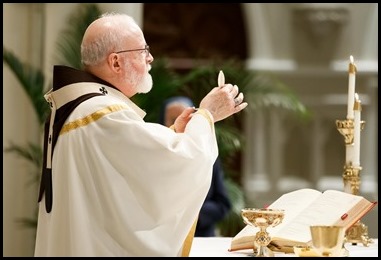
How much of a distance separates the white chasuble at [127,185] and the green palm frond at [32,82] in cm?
408

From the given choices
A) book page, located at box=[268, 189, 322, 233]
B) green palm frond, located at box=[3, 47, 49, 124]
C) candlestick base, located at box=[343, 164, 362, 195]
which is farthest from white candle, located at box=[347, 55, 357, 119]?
green palm frond, located at box=[3, 47, 49, 124]

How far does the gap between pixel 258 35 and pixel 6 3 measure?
3301 millimetres

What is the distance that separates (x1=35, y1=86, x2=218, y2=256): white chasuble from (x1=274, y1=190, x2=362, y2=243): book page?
0.51 meters

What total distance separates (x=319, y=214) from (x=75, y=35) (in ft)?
14.5

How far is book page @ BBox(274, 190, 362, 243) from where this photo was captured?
4516mm

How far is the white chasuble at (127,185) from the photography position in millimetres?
4230

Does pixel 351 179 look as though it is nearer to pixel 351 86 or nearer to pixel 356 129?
pixel 356 129

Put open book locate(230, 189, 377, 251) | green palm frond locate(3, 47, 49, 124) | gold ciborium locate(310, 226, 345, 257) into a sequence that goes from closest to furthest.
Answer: gold ciborium locate(310, 226, 345, 257)
open book locate(230, 189, 377, 251)
green palm frond locate(3, 47, 49, 124)

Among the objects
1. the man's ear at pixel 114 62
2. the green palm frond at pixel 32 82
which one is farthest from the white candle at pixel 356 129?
the green palm frond at pixel 32 82

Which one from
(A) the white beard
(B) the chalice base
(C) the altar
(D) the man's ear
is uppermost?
(D) the man's ear

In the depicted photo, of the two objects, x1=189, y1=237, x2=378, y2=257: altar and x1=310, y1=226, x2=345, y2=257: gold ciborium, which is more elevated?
x1=310, y1=226, x2=345, y2=257: gold ciborium

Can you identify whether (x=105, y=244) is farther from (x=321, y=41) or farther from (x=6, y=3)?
(x=321, y=41)

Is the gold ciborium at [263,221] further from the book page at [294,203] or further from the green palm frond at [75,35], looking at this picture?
the green palm frond at [75,35]

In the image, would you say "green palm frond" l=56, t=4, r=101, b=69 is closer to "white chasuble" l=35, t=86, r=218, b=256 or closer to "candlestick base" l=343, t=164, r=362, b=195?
"candlestick base" l=343, t=164, r=362, b=195
